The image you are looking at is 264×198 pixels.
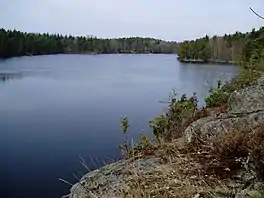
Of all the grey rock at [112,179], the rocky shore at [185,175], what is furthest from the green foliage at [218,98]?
the grey rock at [112,179]

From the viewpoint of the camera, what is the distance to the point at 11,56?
2616 inches

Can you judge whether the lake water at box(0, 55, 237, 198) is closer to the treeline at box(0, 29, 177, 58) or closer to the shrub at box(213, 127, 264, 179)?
the shrub at box(213, 127, 264, 179)

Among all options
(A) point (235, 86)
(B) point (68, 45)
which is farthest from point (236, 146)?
(B) point (68, 45)

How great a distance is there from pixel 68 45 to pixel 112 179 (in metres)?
91.0

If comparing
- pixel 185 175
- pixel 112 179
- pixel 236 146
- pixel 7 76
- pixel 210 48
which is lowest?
pixel 7 76

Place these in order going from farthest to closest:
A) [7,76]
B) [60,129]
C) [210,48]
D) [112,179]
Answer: [210,48] < [7,76] < [60,129] < [112,179]

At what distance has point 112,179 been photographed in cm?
273

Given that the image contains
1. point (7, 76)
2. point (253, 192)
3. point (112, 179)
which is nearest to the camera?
point (253, 192)

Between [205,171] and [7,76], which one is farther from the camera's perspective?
[7,76]

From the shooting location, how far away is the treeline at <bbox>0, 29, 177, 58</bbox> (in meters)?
67.1

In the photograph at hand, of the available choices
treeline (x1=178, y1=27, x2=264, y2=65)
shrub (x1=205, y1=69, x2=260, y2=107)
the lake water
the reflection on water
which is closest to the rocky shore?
shrub (x1=205, y1=69, x2=260, y2=107)

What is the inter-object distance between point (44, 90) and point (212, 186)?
81.4 ft

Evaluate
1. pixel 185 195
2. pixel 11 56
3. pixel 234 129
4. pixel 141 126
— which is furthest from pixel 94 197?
pixel 11 56

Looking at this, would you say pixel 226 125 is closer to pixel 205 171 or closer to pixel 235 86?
pixel 205 171
